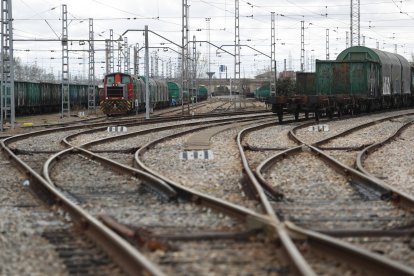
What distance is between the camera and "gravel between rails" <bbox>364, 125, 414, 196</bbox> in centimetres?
1120

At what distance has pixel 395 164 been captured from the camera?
45.9 ft

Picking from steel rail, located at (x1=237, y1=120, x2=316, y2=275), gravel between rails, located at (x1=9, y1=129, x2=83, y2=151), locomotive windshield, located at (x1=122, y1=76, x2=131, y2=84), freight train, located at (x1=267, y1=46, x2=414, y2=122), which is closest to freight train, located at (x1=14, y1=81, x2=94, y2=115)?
locomotive windshield, located at (x1=122, y1=76, x2=131, y2=84)

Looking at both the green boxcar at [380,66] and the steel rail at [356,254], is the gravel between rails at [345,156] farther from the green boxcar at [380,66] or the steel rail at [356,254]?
the green boxcar at [380,66]

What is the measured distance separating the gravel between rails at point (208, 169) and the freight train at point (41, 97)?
103ft

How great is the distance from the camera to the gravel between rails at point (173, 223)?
5.80 m

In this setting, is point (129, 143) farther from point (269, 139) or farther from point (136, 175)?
point (136, 175)

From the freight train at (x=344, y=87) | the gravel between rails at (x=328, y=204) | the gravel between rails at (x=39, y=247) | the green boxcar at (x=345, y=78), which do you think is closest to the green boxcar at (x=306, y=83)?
the freight train at (x=344, y=87)

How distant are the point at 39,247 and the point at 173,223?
1580 millimetres

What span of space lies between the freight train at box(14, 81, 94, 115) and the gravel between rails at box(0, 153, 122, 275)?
40.0 m

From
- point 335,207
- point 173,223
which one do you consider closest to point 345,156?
point 335,207

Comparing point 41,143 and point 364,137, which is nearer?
point 41,143

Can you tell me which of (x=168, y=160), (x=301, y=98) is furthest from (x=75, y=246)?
(x=301, y=98)

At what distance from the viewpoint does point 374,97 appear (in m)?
36.5

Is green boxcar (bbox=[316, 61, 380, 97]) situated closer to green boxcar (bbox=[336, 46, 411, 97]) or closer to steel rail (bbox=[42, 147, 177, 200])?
green boxcar (bbox=[336, 46, 411, 97])
